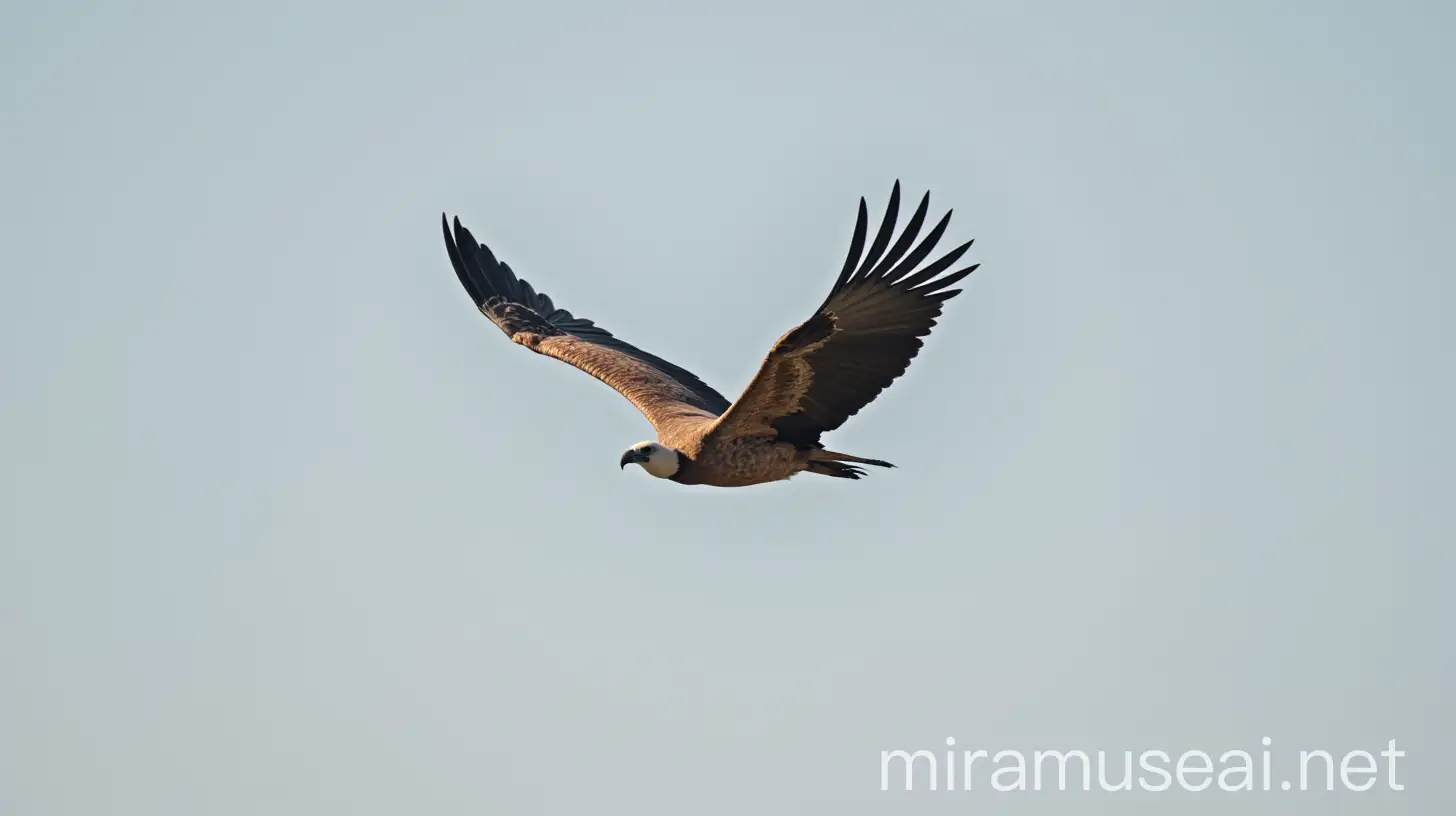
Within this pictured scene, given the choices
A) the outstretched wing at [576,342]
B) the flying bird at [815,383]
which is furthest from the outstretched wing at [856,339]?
the outstretched wing at [576,342]

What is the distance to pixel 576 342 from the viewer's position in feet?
69.7

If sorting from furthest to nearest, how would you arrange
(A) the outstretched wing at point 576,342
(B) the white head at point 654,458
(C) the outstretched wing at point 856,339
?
(A) the outstretched wing at point 576,342 < (B) the white head at point 654,458 < (C) the outstretched wing at point 856,339

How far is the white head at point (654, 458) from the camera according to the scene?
56.2ft

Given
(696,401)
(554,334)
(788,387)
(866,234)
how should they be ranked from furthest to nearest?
(554,334) < (696,401) < (788,387) < (866,234)

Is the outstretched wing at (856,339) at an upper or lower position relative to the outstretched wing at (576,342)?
lower

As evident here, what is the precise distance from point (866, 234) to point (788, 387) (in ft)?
5.45

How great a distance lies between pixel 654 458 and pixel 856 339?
7.24 ft

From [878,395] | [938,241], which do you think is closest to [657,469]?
[878,395]

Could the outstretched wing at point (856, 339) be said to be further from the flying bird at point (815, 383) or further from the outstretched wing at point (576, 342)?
the outstretched wing at point (576, 342)

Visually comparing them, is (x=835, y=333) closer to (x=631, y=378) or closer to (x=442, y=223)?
(x=631, y=378)

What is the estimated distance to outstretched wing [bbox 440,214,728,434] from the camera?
19.6 metres

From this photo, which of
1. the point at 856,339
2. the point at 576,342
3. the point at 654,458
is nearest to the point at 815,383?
the point at 856,339

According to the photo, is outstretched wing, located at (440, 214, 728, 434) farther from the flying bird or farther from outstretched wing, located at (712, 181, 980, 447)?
outstretched wing, located at (712, 181, 980, 447)

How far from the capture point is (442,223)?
2205 centimetres
